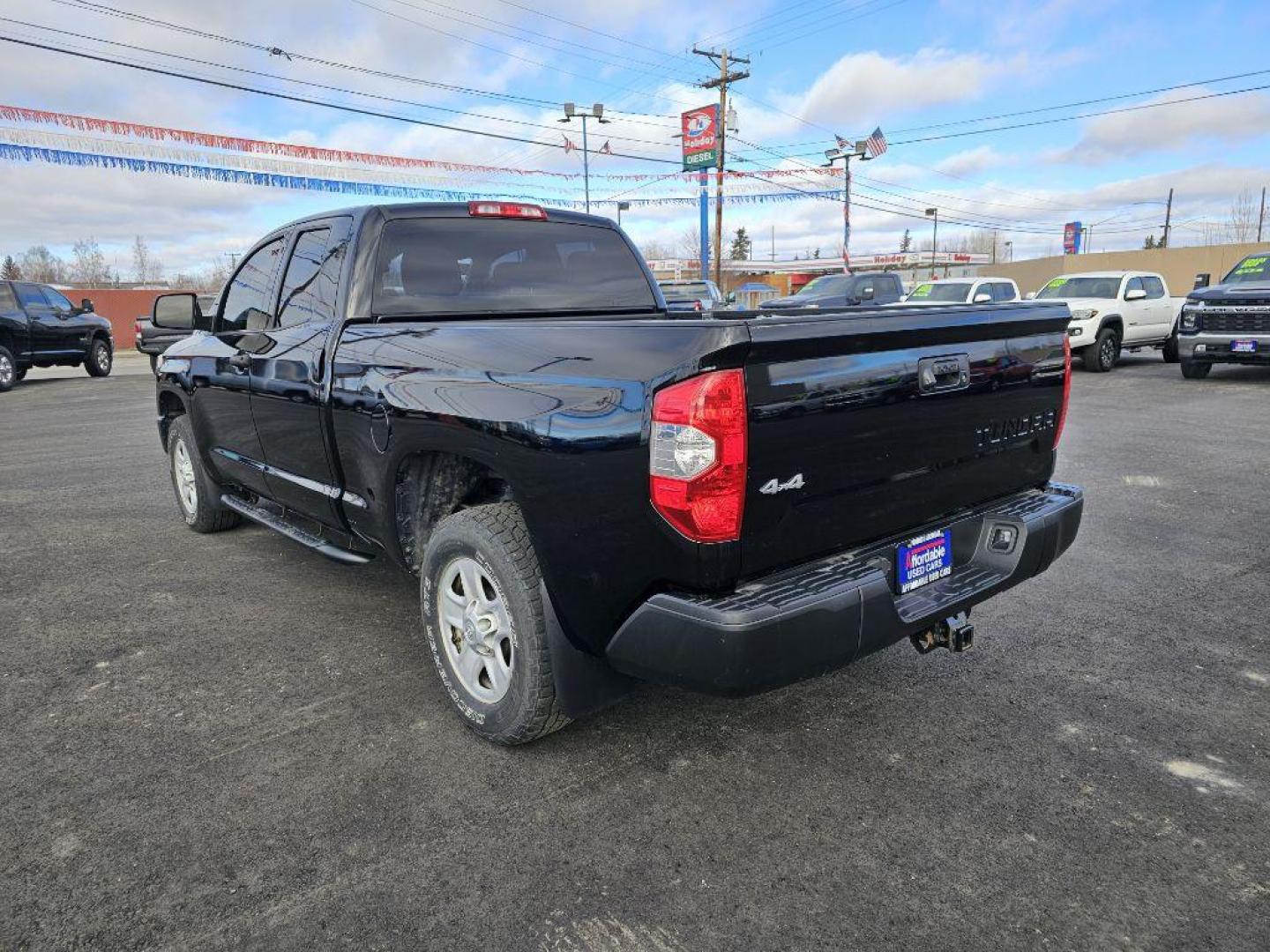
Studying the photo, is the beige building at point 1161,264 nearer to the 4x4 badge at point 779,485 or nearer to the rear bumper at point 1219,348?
the rear bumper at point 1219,348

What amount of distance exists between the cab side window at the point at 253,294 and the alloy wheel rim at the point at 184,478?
104 centimetres

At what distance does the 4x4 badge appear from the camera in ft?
7.23

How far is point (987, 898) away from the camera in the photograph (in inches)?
82.0

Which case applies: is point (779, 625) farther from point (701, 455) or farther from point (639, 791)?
point (639, 791)

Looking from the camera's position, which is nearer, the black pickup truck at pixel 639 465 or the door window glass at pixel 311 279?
the black pickup truck at pixel 639 465

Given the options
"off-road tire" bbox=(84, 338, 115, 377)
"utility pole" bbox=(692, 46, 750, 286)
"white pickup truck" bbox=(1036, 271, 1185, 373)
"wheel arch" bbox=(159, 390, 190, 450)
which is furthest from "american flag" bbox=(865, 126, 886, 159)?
"wheel arch" bbox=(159, 390, 190, 450)

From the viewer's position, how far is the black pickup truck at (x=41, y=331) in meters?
15.1

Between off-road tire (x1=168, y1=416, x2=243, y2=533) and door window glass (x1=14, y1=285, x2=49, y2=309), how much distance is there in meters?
12.9

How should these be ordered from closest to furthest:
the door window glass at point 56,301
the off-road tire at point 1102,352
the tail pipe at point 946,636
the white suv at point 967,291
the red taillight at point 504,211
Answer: the tail pipe at point 946,636 → the red taillight at point 504,211 → the off-road tire at point 1102,352 → the white suv at point 967,291 → the door window glass at point 56,301

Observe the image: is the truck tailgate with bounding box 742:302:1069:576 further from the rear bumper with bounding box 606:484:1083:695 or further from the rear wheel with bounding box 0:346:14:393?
the rear wheel with bounding box 0:346:14:393

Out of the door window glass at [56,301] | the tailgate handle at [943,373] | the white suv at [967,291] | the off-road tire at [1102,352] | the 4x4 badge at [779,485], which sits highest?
the door window glass at [56,301]

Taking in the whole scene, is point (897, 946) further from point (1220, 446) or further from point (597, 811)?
point (1220, 446)

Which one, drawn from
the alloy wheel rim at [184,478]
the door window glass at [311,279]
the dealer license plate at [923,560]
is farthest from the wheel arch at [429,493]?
the alloy wheel rim at [184,478]

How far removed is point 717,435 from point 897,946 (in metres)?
1.26
